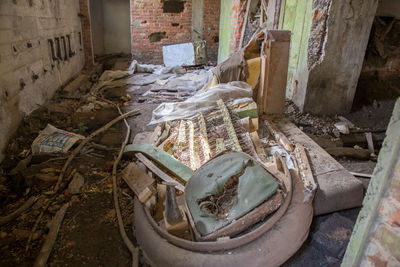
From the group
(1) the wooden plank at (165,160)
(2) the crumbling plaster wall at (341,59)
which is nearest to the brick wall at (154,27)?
(2) the crumbling plaster wall at (341,59)

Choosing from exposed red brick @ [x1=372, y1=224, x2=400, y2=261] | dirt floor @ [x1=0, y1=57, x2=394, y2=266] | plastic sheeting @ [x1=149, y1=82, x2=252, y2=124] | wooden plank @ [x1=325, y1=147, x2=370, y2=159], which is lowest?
dirt floor @ [x1=0, y1=57, x2=394, y2=266]

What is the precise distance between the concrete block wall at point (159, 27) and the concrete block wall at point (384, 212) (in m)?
9.43

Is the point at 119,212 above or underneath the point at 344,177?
underneath

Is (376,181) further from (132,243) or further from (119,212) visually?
(119,212)

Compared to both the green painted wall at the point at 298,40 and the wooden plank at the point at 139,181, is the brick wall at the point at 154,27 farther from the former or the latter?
the wooden plank at the point at 139,181

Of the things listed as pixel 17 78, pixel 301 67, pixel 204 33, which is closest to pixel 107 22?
pixel 204 33

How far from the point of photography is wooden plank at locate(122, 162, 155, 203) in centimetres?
228

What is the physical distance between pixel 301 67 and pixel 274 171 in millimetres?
2855

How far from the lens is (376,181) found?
3.28ft

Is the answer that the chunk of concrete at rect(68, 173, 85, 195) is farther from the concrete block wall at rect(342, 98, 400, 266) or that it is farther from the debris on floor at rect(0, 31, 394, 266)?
the concrete block wall at rect(342, 98, 400, 266)

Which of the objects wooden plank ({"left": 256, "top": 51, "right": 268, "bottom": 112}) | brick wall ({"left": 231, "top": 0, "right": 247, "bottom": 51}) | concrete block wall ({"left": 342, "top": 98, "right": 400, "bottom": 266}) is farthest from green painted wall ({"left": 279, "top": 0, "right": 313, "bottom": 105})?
concrete block wall ({"left": 342, "top": 98, "right": 400, "bottom": 266})

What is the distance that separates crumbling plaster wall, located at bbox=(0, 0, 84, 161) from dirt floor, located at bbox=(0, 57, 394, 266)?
0.84 feet

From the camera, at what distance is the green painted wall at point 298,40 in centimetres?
447

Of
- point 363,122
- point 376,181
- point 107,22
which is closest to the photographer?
point 376,181
